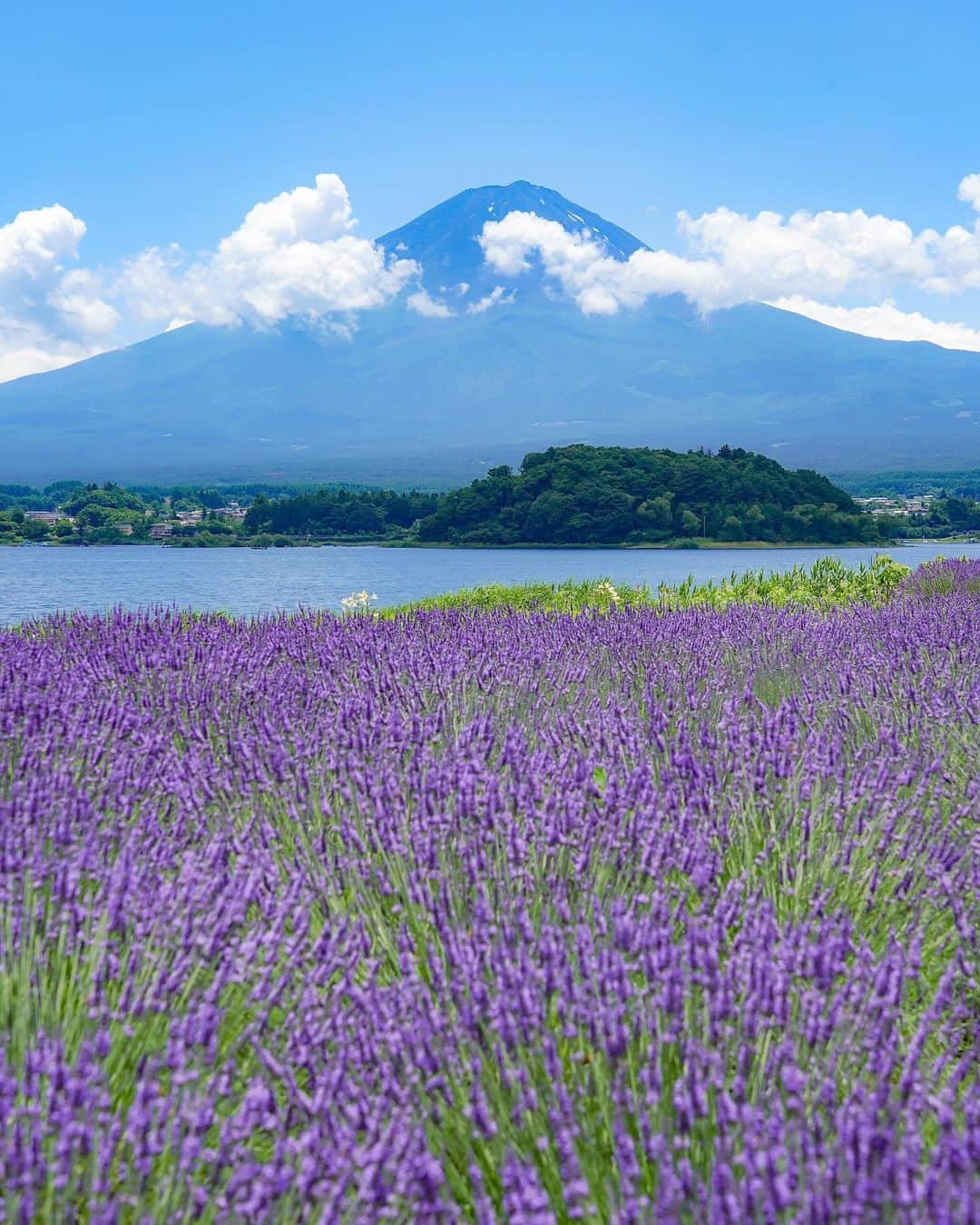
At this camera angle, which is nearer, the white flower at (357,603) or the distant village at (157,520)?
the white flower at (357,603)

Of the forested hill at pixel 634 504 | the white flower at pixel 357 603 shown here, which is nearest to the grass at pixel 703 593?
the white flower at pixel 357 603

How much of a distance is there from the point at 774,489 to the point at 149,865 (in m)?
38.1

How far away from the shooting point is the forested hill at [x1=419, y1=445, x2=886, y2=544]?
121ft

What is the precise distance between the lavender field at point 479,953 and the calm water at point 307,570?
7407mm

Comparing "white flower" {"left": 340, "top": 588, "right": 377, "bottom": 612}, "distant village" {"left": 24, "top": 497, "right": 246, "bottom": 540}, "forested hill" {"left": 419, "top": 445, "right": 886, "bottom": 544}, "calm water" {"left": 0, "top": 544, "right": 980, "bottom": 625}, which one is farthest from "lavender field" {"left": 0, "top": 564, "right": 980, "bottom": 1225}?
"distant village" {"left": 24, "top": 497, "right": 246, "bottom": 540}

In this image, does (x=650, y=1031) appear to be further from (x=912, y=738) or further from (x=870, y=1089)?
(x=912, y=738)

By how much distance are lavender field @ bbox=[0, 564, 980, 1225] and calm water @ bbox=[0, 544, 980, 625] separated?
741cm

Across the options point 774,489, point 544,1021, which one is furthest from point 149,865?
point 774,489

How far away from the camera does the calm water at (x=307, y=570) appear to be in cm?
1862

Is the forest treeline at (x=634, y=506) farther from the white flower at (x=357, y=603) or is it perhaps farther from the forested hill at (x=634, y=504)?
the white flower at (x=357, y=603)

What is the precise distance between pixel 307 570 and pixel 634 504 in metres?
12.0

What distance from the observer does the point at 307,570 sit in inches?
1203

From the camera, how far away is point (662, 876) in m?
2.18

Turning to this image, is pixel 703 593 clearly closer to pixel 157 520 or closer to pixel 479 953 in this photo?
pixel 479 953
